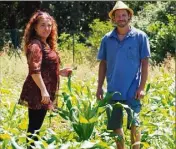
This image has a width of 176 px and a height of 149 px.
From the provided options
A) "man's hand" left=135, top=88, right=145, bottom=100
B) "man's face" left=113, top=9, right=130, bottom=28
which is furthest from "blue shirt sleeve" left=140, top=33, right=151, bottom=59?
"man's hand" left=135, top=88, right=145, bottom=100

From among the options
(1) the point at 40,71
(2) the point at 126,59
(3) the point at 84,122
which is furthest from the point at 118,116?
(1) the point at 40,71

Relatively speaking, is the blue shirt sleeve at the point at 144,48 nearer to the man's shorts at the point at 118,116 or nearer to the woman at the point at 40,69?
the man's shorts at the point at 118,116

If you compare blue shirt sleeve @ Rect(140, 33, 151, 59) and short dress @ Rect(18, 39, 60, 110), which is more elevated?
blue shirt sleeve @ Rect(140, 33, 151, 59)

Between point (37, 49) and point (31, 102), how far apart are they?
53 cm

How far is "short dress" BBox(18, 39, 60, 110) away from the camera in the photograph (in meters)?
4.80

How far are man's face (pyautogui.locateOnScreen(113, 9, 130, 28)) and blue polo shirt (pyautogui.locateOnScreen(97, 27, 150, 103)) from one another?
0.10 meters

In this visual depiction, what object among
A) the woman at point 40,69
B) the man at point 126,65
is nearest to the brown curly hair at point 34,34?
the woman at point 40,69

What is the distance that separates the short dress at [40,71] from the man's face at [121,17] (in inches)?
26.6

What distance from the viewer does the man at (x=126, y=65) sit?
4824 mm

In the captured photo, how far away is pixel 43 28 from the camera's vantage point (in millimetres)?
4949

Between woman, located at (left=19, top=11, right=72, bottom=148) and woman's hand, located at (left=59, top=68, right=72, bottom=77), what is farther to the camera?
woman's hand, located at (left=59, top=68, right=72, bottom=77)

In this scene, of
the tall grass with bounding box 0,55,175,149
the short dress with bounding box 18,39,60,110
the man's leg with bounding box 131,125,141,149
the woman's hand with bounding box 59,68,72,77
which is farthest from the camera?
the woman's hand with bounding box 59,68,72,77

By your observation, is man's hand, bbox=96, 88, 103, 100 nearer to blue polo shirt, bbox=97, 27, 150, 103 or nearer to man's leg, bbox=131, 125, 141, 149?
blue polo shirt, bbox=97, 27, 150, 103

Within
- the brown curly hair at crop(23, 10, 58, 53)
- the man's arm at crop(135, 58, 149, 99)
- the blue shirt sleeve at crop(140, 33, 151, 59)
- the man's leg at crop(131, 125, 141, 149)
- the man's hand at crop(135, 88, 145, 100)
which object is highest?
the brown curly hair at crop(23, 10, 58, 53)
